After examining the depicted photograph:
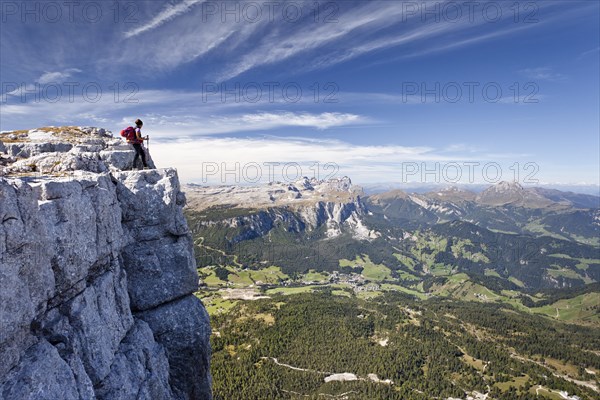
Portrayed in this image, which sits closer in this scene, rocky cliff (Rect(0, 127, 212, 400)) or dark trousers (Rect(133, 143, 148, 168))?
rocky cliff (Rect(0, 127, 212, 400))

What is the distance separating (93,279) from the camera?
74.2 feet

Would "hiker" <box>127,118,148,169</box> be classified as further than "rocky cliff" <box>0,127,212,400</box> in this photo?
Yes

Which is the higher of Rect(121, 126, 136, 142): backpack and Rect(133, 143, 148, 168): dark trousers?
Rect(121, 126, 136, 142): backpack

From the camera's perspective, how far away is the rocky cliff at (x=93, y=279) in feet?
53.3

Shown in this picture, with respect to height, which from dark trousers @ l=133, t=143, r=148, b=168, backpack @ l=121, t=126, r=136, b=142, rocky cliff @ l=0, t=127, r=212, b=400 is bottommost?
rocky cliff @ l=0, t=127, r=212, b=400

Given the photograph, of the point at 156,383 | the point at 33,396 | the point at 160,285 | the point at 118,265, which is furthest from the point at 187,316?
the point at 33,396

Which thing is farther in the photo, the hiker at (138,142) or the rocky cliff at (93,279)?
the hiker at (138,142)

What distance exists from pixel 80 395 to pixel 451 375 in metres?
232

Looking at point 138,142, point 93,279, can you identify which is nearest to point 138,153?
point 138,142

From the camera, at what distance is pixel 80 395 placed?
18.4m

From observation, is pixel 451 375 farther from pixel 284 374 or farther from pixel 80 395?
pixel 80 395

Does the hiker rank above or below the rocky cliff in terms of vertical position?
above

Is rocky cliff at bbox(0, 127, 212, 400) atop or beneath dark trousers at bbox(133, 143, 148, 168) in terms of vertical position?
beneath

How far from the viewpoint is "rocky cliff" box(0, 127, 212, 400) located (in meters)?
16.2
